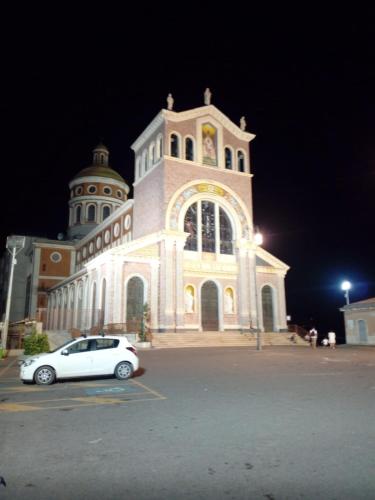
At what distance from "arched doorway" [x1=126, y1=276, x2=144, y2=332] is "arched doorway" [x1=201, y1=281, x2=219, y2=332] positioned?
212 inches

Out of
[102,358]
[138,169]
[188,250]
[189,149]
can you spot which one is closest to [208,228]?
[188,250]

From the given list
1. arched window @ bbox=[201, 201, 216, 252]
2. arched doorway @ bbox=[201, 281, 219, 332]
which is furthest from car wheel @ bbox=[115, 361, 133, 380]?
arched window @ bbox=[201, 201, 216, 252]

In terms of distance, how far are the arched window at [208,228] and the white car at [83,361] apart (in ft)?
70.3

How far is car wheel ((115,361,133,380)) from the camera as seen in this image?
11844 mm

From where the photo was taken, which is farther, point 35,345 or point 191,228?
point 191,228

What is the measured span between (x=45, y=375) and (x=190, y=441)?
7.06 m

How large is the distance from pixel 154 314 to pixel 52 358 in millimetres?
19068

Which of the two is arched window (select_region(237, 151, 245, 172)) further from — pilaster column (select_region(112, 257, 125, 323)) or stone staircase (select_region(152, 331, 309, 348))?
stone staircase (select_region(152, 331, 309, 348))

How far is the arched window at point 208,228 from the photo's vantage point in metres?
33.6

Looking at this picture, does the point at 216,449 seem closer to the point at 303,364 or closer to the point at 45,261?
the point at 303,364

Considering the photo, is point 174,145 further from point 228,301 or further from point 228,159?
point 228,301

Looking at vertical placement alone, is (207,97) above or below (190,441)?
above

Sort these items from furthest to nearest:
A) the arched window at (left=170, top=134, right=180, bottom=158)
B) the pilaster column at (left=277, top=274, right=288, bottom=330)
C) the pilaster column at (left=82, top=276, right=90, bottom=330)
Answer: the pilaster column at (left=277, top=274, right=288, bottom=330) < the arched window at (left=170, top=134, right=180, bottom=158) < the pilaster column at (left=82, top=276, right=90, bottom=330)

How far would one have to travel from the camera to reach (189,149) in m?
35.3
